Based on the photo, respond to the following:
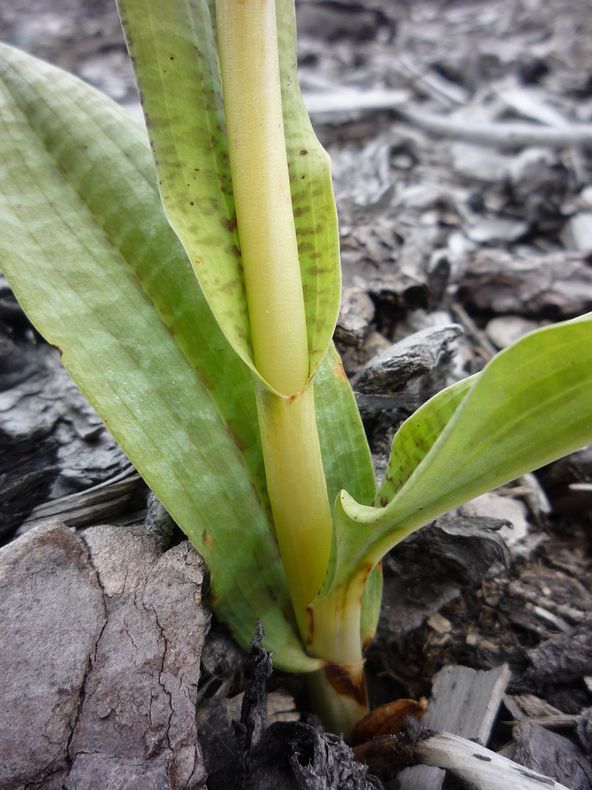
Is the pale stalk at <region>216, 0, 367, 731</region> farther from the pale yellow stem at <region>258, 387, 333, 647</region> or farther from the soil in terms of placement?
the soil

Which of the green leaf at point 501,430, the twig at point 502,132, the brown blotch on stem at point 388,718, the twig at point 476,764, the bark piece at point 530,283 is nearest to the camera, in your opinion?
the green leaf at point 501,430

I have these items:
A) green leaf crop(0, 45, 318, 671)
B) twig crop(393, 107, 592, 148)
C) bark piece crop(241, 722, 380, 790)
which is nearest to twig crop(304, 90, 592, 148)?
twig crop(393, 107, 592, 148)

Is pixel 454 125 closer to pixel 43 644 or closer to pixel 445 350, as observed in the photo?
pixel 445 350

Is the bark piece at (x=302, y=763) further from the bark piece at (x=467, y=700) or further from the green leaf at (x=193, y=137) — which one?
the green leaf at (x=193, y=137)

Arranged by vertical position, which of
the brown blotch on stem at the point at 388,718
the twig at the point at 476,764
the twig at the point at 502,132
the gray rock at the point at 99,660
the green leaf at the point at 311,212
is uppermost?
the green leaf at the point at 311,212

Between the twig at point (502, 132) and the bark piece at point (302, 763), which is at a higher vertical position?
the twig at point (502, 132)

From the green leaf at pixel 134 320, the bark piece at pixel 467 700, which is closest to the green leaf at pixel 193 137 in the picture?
the green leaf at pixel 134 320
